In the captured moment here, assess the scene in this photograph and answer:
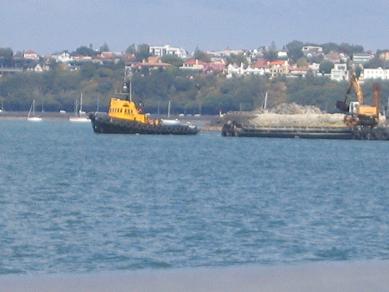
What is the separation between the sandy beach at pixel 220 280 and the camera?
452cm

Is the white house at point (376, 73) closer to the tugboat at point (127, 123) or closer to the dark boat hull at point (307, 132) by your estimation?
the dark boat hull at point (307, 132)

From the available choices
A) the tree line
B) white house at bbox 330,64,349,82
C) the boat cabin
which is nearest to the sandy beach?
the boat cabin

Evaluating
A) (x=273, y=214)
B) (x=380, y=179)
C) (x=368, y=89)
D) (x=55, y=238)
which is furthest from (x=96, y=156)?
(x=368, y=89)

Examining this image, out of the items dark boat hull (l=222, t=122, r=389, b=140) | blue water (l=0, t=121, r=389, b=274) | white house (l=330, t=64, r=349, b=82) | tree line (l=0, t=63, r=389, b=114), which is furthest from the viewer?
white house (l=330, t=64, r=349, b=82)

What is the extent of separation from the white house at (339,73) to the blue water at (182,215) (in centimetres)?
12894

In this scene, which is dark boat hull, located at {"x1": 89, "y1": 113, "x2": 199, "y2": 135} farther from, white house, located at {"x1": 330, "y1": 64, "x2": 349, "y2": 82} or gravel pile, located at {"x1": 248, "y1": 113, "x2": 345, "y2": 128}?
white house, located at {"x1": 330, "y1": 64, "x2": 349, "y2": 82}

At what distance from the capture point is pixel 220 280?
463cm

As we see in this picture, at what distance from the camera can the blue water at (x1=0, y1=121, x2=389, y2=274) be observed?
13.8 m

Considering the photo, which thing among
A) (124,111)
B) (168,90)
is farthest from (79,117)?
(124,111)

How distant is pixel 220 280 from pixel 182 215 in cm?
1476

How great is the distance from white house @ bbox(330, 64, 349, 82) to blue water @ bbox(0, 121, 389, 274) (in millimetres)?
128940

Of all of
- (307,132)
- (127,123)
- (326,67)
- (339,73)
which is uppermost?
(326,67)

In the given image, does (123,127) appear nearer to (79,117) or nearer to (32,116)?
(79,117)

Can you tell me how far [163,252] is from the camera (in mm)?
14047
